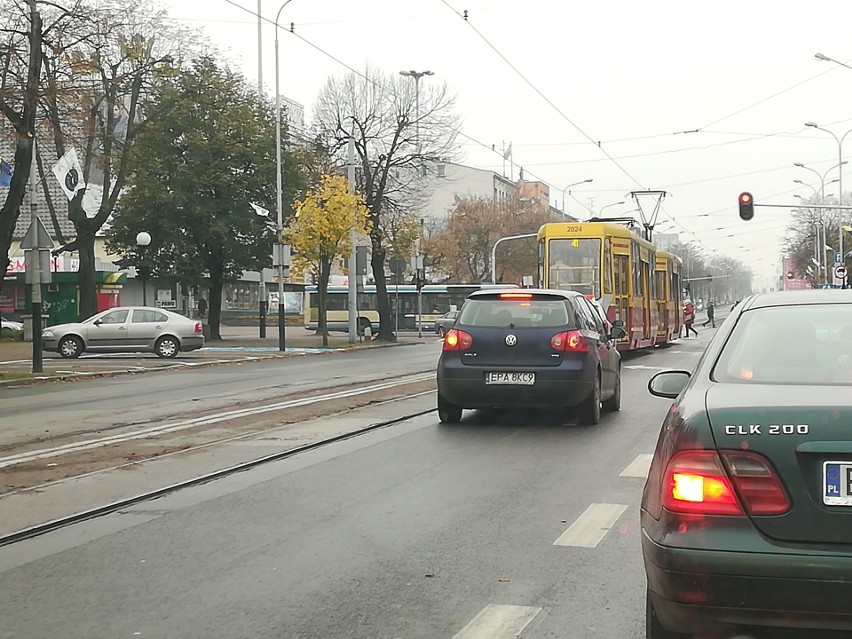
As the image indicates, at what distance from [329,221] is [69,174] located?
33.7ft

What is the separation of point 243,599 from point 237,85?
4098 cm

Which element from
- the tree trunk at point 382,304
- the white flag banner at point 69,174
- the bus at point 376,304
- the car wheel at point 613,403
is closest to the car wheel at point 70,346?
the white flag banner at point 69,174

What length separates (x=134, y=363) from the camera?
91.7 feet

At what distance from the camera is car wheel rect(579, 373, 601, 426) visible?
11922mm

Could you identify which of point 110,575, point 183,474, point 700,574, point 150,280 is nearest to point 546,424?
point 183,474

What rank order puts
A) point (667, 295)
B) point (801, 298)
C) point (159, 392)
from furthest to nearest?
point (667, 295) → point (159, 392) → point (801, 298)

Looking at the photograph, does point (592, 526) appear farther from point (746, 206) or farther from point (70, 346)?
point (746, 206)

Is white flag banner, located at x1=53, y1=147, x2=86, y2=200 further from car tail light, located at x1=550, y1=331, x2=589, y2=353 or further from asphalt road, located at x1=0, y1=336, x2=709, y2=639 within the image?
asphalt road, located at x1=0, y1=336, x2=709, y2=639

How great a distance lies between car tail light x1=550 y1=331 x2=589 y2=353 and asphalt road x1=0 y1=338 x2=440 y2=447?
523 cm

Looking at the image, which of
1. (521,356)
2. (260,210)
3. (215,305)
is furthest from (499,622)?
(215,305)

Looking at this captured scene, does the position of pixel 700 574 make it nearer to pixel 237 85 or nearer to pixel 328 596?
pixel 328 596

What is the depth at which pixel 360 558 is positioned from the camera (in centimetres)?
593

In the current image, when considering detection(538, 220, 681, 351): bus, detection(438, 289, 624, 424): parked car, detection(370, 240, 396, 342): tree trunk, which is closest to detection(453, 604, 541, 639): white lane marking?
detection(438, 289, 624, 424): parked car

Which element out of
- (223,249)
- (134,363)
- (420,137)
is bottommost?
(134,363)
